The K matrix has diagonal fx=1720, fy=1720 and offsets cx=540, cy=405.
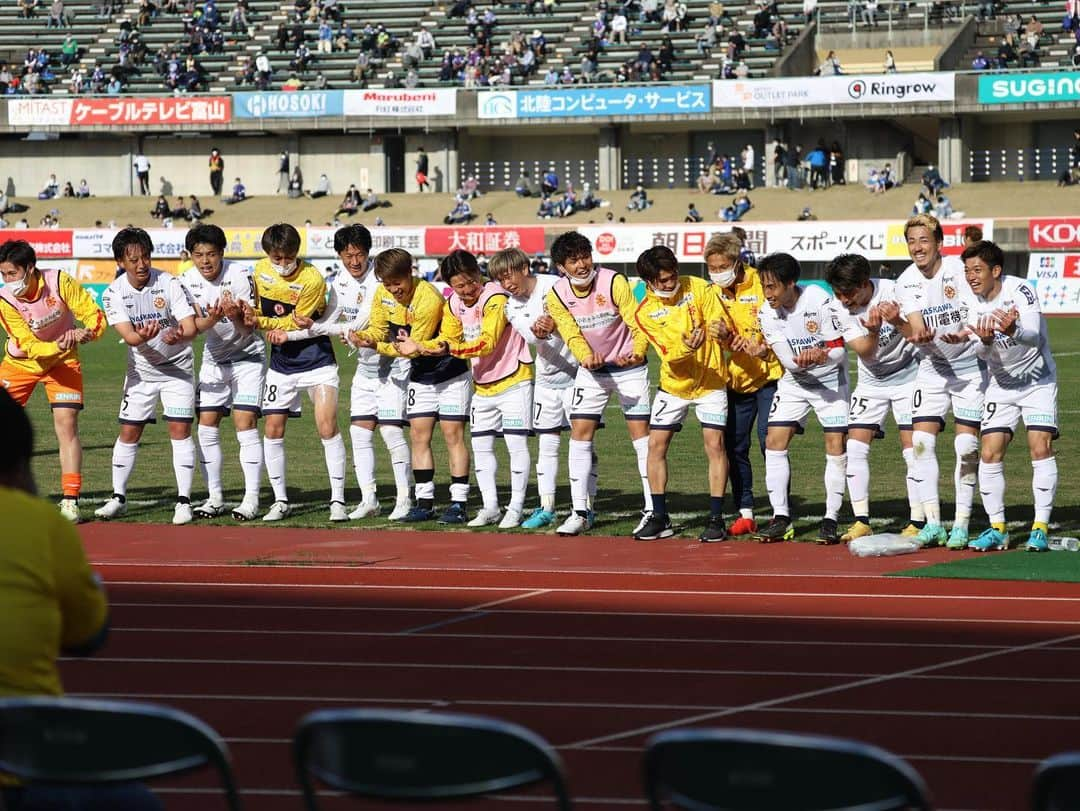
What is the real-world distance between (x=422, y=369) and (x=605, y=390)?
4.93ft

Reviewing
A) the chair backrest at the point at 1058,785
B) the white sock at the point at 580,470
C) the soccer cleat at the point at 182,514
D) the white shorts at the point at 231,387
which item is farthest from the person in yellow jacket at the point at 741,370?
the chair backrest at the point at 1058,785

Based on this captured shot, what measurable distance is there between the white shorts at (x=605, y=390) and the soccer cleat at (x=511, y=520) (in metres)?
0.89

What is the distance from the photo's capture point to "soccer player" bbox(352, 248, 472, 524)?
40.8ft

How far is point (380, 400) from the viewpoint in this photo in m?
12.9

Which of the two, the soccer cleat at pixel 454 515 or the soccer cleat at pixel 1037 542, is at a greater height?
the soccer cleat at pixel 1037 542

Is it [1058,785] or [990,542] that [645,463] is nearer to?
[990,542]

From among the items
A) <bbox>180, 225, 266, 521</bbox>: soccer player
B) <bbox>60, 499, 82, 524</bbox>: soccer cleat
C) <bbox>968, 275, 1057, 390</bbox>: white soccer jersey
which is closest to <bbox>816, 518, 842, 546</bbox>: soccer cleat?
<bbox>968, 275, 1057, 390</bbox>: white soccer jersey

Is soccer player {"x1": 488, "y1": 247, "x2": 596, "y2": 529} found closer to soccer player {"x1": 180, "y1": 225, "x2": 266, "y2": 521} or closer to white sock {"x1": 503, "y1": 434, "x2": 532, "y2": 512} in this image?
white sock {"x1": 503, "y1": 434, "x2": 532, "y2": 512}

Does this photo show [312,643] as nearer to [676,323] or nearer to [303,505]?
[676,323]

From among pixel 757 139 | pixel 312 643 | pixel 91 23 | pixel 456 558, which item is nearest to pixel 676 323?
pixel 456 558

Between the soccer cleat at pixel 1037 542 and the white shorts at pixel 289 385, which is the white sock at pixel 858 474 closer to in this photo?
the soccer cleat at pixel 1037 542

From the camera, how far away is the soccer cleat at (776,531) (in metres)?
11.5

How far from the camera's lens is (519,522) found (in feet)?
41.0

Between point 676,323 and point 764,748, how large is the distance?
324 inches
